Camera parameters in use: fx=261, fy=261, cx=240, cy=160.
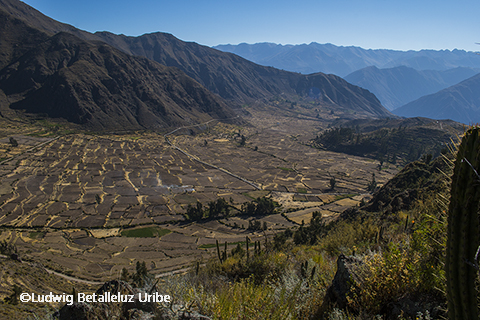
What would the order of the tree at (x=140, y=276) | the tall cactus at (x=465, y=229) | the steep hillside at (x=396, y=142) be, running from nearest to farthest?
the tall cactus at (x=465, y=229) → the tree at (x=140, y=276) → the steep hillside at (x=396, y=142)

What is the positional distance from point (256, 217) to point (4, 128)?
106484 mm

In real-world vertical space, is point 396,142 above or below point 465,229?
below

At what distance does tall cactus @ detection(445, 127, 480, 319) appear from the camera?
12.3ft

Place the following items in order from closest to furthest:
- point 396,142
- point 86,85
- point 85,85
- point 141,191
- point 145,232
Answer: point 145,232
point 141,191
point 396,142
point 85,85
point 86,85

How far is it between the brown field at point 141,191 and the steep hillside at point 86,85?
23307 mm

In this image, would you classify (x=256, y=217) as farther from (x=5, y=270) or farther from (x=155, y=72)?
(x=155, y=72)

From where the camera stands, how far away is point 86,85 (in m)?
133

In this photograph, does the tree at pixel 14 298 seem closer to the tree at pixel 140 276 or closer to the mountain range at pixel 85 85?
the tree at pixel 140 276

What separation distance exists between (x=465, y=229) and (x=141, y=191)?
215ft

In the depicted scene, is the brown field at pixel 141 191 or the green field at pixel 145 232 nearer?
the brown field at pixel 141 191

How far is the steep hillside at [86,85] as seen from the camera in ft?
409

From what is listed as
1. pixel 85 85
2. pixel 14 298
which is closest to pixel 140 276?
pixel 14 298

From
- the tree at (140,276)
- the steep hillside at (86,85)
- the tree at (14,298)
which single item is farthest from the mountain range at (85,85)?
the tree at (14,298)

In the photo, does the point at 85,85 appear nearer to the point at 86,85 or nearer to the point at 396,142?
the point at 86,85
